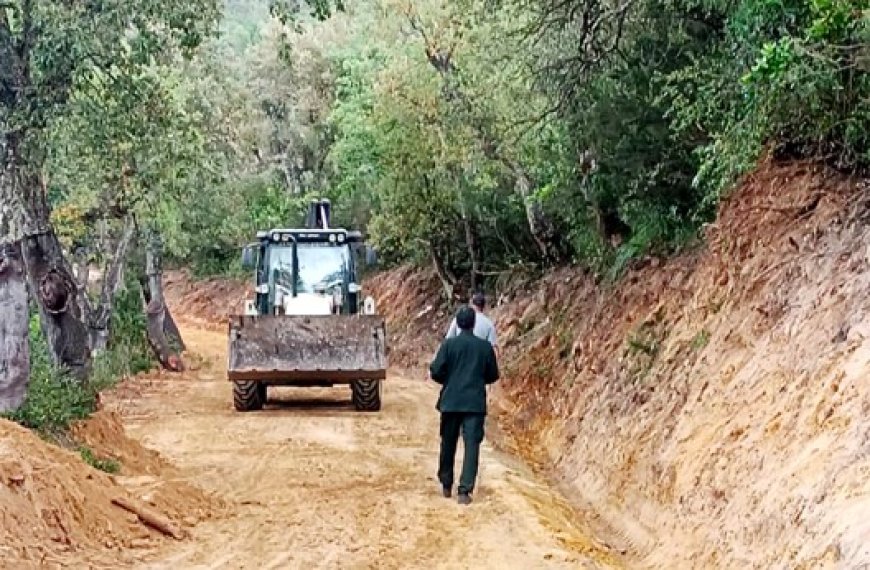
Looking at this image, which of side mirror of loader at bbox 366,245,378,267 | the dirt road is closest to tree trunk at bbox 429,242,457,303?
side mirror of loader at bbox 366,245,378,267

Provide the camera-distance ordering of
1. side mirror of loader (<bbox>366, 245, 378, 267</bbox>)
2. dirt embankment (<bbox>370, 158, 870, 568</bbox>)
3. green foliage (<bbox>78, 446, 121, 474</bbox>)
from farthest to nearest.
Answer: side mirror of loader (<bbox>366, 245, 378, 267</bbox>), green foliage (<bbox>78, 446, 121, 474</bbox>), dirt embankment (<bbox>370, 158, 870, 568</bbox>)

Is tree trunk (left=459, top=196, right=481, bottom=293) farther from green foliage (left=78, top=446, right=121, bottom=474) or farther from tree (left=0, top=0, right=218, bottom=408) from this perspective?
green foliage (left=78, top=446, right=121, bottom=474)

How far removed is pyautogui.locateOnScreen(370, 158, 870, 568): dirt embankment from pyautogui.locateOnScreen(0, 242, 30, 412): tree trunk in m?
5.94

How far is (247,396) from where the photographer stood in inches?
768

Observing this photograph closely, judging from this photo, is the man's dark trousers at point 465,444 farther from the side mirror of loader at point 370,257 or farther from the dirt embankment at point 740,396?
the side mirror of loader at point 370,257

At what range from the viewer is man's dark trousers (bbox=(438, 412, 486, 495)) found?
1159 cm

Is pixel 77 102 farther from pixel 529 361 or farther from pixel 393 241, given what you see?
pixel 393 241

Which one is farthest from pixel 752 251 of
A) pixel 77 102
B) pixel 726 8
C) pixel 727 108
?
pixel 77 102

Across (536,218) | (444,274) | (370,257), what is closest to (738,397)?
(370,257)

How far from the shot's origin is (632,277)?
58.1ft

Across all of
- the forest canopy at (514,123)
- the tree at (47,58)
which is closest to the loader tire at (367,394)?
the forest canopy at (514,123)

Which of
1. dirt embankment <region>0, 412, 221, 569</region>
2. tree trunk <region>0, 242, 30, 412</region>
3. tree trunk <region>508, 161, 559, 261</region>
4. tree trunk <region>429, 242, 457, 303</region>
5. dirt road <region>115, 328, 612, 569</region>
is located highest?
tree trunk <region>508, 161, 559, 261</region>

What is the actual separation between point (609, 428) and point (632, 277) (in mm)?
4056

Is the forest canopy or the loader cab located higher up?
the forest canopy
